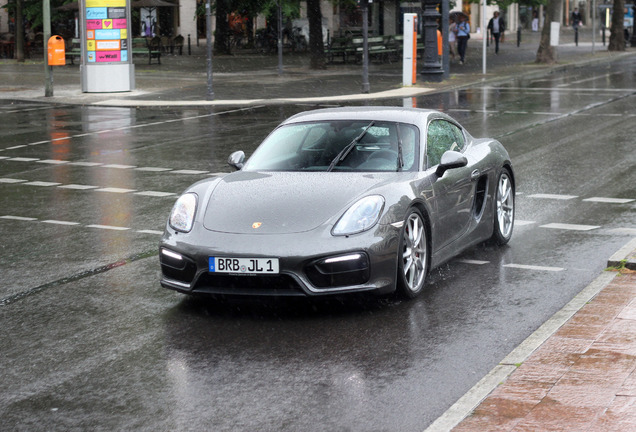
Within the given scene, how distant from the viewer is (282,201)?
24.1 ft

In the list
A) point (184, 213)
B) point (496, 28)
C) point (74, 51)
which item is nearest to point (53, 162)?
point (184, 213)

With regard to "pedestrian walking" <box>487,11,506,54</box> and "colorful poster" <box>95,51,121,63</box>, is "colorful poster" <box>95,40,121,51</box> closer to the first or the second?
"colorful poster" <box>95,51,121,63</box>

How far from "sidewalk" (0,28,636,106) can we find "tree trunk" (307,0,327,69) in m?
0.42

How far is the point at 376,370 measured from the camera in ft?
19.6

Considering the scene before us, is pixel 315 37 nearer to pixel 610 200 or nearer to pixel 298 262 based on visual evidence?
pixel 610 200

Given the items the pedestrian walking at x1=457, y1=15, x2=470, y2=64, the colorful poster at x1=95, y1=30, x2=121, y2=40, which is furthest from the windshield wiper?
the pedestrian walking at x1=457, y1=15, x2=470, y2=64

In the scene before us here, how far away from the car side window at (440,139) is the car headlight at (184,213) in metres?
1.86

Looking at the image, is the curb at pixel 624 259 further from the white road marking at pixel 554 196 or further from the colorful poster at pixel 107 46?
→ the colorful poster at pixel 107 46

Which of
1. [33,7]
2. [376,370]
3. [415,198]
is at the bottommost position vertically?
[376,370]

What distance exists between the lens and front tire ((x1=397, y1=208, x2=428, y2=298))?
24.2 ft

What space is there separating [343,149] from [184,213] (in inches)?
57.4

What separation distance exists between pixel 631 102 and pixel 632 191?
47.0ft

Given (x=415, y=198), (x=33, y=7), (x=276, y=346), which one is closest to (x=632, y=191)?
(x=415, y=198)

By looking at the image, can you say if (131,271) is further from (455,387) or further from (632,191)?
(632,191)
